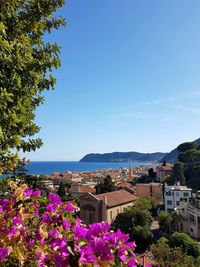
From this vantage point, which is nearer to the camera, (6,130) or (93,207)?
(6,130)

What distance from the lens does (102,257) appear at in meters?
2.39

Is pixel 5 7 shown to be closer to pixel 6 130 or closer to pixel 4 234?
pixel 6 130

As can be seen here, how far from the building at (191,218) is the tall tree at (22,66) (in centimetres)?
3858

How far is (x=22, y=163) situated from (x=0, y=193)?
95cm

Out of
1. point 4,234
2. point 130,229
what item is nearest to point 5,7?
point 4,234

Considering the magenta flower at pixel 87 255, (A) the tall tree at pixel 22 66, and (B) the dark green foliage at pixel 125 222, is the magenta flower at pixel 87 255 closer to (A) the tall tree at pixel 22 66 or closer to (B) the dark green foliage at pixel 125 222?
(A) the tall tree at pixel 22 66

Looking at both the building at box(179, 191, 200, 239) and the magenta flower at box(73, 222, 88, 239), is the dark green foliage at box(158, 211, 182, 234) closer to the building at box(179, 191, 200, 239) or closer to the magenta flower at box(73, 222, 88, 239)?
the building at box(179, 191, 200, 239)

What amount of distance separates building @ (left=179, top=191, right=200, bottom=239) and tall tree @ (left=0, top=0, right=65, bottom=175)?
38585mm

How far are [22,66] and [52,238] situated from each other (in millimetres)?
4033

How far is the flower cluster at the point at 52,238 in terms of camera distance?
2.27 meters

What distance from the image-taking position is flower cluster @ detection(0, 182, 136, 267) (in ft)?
7.45

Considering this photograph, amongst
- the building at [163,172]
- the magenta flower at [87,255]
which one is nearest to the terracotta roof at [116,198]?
the building at [163,172]

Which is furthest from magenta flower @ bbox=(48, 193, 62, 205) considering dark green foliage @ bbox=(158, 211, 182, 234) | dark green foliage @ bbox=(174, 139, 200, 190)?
dark green foliage @ bbox=(174, 139, 200, 190)

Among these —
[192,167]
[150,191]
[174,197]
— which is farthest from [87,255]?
[192,167]
